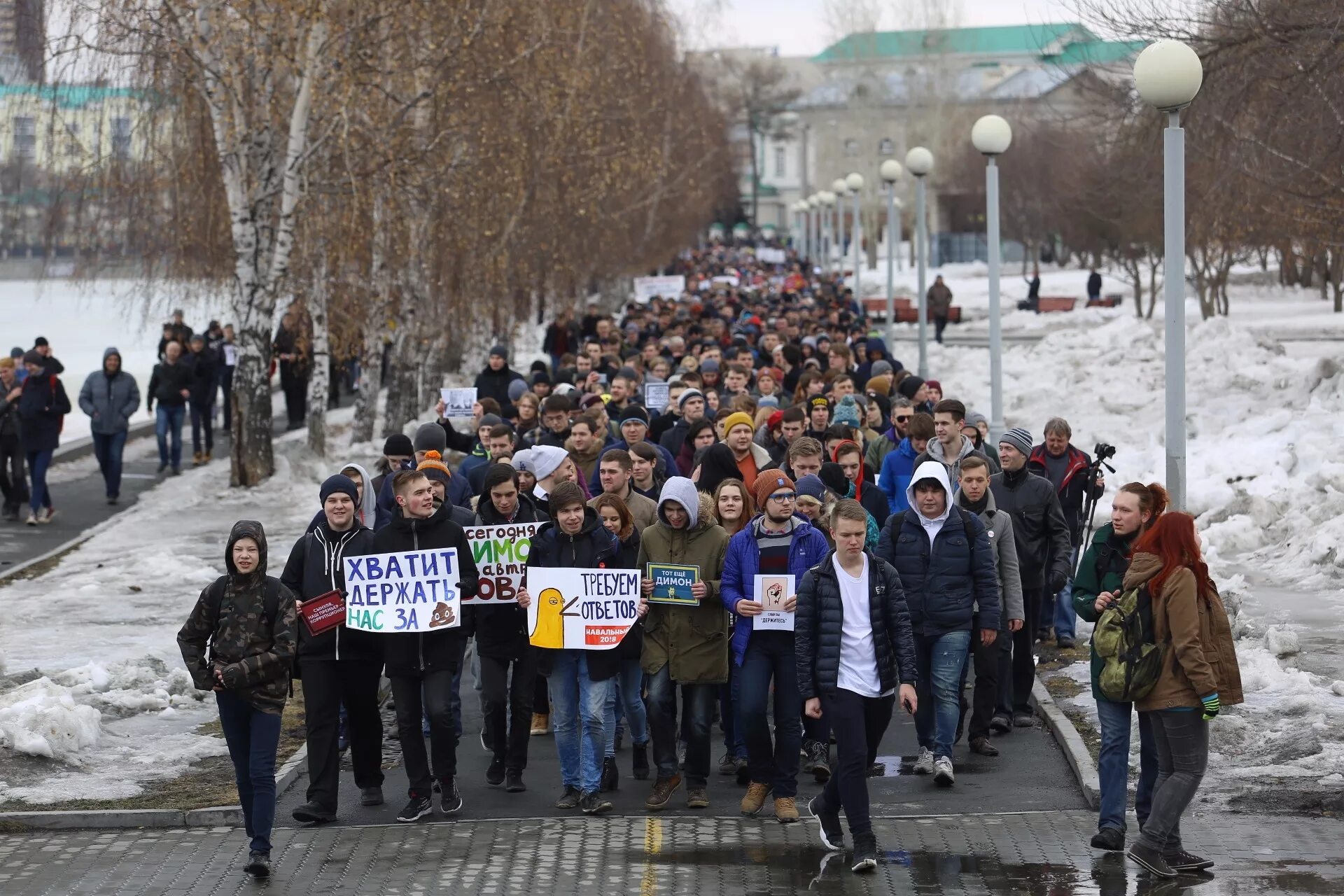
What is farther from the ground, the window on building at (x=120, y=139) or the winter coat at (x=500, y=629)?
the window on building at (x=120, y=139)

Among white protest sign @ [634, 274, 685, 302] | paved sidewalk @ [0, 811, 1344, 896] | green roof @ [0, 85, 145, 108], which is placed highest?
green roof @ [0, 85, 145, 108]

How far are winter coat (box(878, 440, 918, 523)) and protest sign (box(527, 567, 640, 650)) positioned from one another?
119 inches

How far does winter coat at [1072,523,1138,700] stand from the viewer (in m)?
8.94

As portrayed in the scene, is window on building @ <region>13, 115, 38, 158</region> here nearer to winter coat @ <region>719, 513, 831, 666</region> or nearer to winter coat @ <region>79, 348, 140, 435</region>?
winter coat @ <region>79, 348, 140, 435</region>

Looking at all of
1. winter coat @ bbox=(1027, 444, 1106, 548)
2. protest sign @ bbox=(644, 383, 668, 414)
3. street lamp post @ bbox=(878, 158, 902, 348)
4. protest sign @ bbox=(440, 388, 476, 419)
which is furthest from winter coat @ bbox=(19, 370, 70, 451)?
street lamp post @ bbox=(878, 158, 902, 348)

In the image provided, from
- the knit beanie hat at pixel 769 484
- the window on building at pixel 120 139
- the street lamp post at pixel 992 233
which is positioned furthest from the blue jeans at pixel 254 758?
the window on building at pixel 120 139

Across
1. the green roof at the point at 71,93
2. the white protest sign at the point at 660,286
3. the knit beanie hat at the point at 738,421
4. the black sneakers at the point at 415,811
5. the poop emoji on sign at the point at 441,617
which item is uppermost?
the green roof at the point at 71,93

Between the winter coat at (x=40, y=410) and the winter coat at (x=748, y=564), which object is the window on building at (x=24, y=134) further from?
the winter coat at (x=748, y=564)

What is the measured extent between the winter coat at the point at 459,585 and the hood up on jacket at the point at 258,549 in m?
0.81

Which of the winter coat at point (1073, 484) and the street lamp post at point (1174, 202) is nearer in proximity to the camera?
the street lamp post at point (1174, 202)

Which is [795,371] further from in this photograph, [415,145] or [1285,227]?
[1285,227]

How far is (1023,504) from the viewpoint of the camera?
454 inches

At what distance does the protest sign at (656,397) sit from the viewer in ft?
62.5

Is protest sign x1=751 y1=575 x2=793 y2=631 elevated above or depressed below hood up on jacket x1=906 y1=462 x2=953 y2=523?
below
